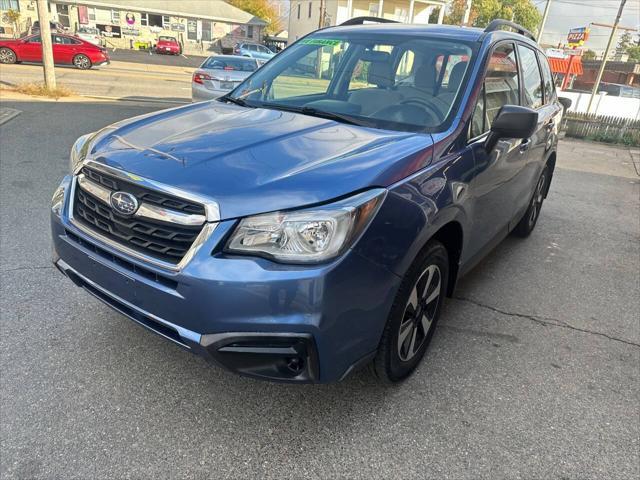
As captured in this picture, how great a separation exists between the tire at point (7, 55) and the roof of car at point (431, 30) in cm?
2288

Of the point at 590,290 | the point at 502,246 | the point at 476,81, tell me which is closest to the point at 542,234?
the point at 502,246

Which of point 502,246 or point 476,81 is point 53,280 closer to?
point 476,81

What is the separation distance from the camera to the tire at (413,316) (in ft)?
7.62

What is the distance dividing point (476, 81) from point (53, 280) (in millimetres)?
3166

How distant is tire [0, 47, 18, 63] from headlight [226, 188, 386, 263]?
2465cm

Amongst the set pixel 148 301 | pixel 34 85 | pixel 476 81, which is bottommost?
pixel 34 85

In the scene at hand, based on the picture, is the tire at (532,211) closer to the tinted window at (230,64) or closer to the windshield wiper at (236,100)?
the windshield wiper at (236,100)

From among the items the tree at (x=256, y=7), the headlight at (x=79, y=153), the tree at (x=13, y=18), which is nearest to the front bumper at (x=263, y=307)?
the headlight at (x=79, y=153)

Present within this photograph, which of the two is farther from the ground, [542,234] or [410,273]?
[410,273]

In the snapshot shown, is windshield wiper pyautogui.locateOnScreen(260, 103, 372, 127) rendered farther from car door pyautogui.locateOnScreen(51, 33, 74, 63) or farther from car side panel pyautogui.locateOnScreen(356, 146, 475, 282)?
car door pyautogui.locateOnScreen(51, 33, 74, 63)

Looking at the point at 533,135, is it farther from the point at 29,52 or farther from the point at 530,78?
the point at 29,52

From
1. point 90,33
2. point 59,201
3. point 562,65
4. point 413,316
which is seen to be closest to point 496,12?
point 562,65

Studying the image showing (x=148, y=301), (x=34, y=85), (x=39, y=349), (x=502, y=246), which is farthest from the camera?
(x=34, y=85)

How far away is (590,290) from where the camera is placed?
424 centimetres
